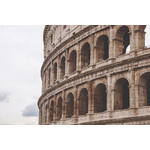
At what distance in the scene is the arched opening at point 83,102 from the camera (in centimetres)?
2181

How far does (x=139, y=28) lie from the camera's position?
1880 centimetres

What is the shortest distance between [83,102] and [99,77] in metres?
2.76

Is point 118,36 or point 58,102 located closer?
point 118,36

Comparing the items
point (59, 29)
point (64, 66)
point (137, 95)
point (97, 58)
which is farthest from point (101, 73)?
point (59, 29)

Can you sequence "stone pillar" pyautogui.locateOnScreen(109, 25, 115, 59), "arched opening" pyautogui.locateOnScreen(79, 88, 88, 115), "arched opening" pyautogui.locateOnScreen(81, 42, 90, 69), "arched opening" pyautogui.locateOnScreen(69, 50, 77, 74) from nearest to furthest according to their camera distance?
"stone pillar" pyautogui.locateOnScreen(109, 25, 115, 59)
"arched opening" pyautogui.locateOnScreen(79, 88, 88, 115)
"arched opening" pyautogui.locateOnScreen(81, 42, 90, 69)
"arched opening" pyautogui.locateOnScreen(69, 50, 77, 74)

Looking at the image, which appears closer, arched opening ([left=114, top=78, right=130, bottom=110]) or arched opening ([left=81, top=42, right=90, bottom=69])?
arched opening ([left=114, top=78, right=130, bottom=110])

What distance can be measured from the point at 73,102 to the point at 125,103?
4.64 metres

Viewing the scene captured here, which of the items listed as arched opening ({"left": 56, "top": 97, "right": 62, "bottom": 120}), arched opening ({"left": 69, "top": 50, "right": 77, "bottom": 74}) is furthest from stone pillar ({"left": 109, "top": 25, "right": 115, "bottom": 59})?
arched opening ({"left": 56, "top": 97, "right": 62, "bottom": 120})

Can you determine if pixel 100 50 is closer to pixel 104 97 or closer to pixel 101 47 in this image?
pixel 101 47

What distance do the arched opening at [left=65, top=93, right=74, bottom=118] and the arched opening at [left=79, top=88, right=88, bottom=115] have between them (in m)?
1.53

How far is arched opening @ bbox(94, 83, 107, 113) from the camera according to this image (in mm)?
20547

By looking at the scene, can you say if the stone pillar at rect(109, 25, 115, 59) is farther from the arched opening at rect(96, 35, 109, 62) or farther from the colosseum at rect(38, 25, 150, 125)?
the arched opening at rect(96, 35, 109, 62)

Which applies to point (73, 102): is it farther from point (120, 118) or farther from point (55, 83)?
point (120, 118)

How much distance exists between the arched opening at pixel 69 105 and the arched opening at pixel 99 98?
10.5 feet
